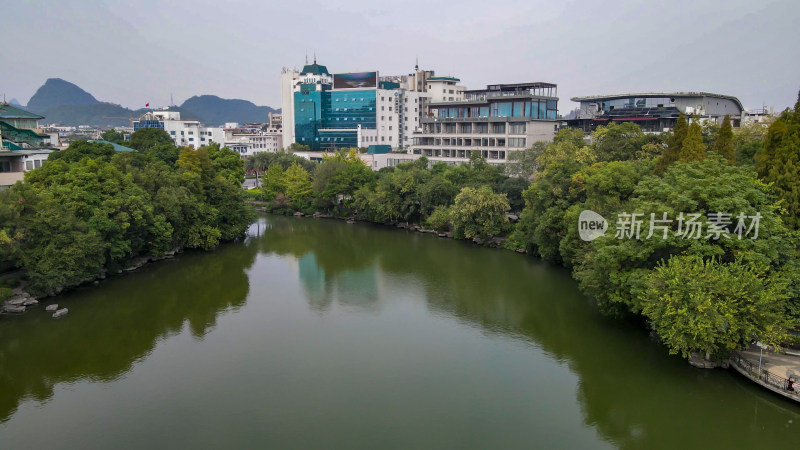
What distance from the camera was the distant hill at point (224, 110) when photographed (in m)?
150

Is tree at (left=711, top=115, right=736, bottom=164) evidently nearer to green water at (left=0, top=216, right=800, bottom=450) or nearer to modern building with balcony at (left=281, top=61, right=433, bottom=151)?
green water at (left=0, top=216, right=800, bottom=450)

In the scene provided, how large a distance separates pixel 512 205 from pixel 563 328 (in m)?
11.4

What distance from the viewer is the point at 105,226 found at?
50.7ft

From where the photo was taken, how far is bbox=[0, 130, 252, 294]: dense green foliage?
14.1m

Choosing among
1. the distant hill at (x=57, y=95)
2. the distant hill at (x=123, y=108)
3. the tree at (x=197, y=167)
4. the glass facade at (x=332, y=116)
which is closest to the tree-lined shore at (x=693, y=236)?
the tree at (x=197, y=167)

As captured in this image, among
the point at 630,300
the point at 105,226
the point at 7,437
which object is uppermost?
the point at 105,226

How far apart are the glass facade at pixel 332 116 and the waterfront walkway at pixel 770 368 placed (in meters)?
38.7

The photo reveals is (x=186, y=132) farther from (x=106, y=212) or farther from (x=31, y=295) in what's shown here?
(x=31, y=295)

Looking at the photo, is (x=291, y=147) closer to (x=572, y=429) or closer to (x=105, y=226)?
(x=105, y=226)

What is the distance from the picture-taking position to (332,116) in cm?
4747

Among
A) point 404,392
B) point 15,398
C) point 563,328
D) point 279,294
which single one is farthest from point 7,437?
point 563,328

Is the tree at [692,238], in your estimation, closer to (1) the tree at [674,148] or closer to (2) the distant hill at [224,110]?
(1) the tree at [674,148]

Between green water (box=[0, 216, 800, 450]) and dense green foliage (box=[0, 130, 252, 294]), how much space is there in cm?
133

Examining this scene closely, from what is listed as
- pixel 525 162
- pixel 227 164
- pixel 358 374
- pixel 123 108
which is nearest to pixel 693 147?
pixel 358 374
